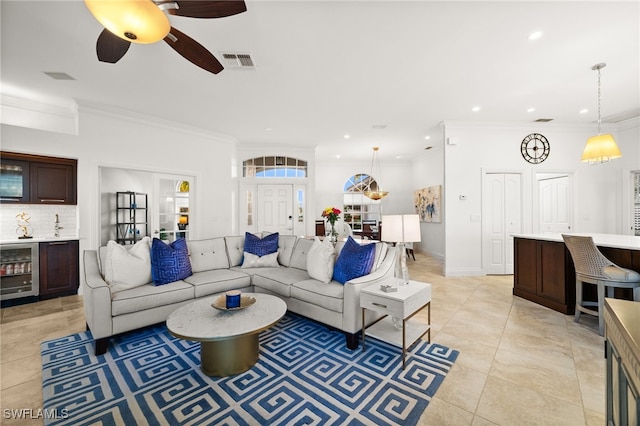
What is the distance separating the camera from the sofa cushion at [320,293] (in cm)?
259

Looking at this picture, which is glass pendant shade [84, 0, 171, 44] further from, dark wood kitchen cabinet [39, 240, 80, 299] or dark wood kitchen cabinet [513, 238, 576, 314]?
dark wood kitchen cabinet [513, 238, 576, 314]

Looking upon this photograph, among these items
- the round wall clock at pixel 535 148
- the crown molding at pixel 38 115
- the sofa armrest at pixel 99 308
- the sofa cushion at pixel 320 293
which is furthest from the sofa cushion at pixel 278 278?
the round wall clock at pixel 535 148

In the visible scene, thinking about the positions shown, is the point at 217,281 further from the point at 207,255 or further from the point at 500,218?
the point at 500,218

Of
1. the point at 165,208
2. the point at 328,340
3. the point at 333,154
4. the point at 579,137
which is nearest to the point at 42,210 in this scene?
the point at 165,208

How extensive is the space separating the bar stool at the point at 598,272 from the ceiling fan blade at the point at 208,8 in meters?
3.78

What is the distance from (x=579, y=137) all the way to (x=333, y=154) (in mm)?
5376

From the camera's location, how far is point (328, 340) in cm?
265

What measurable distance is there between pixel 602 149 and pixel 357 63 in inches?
127

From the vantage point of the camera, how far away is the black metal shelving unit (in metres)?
5.65

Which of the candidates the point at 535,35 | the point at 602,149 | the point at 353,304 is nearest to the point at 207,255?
the point at 353,304

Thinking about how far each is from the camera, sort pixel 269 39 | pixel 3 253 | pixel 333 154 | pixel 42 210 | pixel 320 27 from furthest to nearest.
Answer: pixel 333 154, pixel 42 210, pixel 3 253, pixel 269 39, pixel 320 27

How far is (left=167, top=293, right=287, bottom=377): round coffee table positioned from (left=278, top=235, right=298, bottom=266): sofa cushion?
1508 millimetres

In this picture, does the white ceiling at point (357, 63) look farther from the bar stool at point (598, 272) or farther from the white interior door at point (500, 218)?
the bar stool at point (598, 272)

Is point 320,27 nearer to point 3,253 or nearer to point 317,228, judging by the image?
point 3,253
